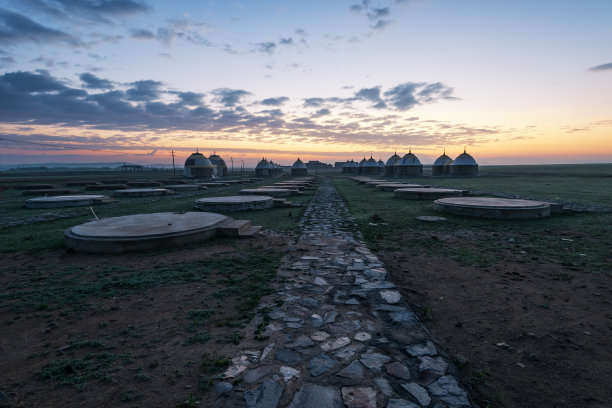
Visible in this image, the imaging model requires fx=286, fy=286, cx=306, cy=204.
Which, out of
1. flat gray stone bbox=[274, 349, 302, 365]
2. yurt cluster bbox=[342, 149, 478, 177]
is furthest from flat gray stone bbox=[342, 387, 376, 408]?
yurt cluster bbox=[342, 149, 478, 177]

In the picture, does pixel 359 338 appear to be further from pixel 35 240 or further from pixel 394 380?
pixel 35 240

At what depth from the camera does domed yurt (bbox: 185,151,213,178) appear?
51.6 meters

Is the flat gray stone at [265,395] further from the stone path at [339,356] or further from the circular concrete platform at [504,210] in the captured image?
the circular concrete platform at [504,210]

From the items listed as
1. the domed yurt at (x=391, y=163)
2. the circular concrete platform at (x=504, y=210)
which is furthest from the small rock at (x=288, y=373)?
the domed yurt at (x=391, y=163)

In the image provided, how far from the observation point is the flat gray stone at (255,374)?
2510 millimetres

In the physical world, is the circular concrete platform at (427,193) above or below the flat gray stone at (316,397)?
above

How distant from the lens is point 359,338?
3162 millimetres

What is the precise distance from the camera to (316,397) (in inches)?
90.9

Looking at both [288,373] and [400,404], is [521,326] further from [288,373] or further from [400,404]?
[288,373]

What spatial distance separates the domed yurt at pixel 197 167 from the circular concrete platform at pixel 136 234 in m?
45.4

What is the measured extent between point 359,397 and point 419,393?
0.51 m

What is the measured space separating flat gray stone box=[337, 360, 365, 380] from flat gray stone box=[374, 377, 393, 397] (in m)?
0.15

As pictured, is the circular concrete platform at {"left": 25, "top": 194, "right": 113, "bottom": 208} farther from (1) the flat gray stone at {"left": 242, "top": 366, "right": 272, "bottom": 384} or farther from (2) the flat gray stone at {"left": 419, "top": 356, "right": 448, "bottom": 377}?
(2) the flat gray stone at {"left": 419, "top": 356, "right": 448, "bottom": 377}

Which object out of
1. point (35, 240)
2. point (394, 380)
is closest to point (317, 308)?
point (394, 380)
